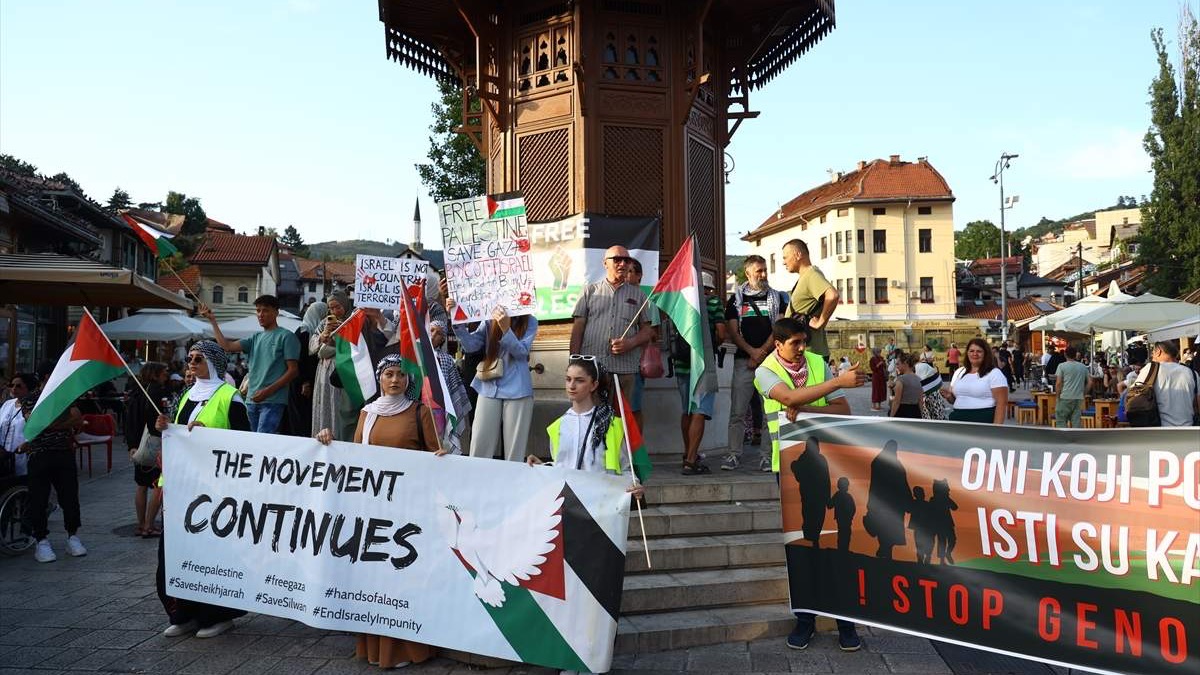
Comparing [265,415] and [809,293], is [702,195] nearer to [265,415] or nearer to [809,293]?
[809,293]

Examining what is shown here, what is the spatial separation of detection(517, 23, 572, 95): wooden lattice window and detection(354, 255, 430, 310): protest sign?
3.23 meters

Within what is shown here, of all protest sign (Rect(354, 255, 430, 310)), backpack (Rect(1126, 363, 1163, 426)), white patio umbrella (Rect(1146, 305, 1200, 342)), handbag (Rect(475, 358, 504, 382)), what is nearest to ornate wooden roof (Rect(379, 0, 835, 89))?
protest sign (Rect(354, 255, 430, 310))

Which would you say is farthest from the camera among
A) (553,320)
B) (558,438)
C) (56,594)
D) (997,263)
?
(997,263)

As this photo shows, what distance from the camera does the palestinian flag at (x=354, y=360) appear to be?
18.3ft

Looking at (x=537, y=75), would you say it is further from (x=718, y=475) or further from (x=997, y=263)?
(x=997, y=263)

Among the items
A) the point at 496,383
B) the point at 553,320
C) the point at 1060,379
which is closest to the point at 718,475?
the point at 496,383

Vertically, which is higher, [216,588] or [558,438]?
[558,438]

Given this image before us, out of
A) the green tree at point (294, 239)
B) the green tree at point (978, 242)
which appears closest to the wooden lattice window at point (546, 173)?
the green tree at point (978, 242)

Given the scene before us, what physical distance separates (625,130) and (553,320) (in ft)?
7.74

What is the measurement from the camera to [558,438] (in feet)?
15.8

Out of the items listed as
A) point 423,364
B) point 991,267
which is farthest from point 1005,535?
point 991,267

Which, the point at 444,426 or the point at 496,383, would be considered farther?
the point at 496,383

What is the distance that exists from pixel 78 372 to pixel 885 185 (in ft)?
180

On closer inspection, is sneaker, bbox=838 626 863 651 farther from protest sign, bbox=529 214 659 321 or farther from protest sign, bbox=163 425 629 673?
protest sign, bbox=529 214 659 321
